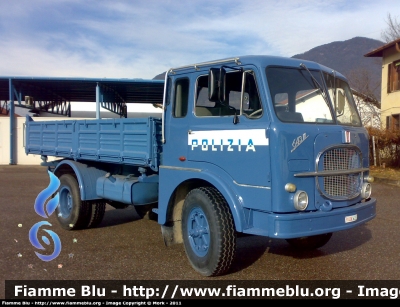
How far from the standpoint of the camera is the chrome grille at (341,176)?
497cm

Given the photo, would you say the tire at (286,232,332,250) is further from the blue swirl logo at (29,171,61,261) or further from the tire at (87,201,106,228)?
the blue swirl logo at (29,171,61,261)

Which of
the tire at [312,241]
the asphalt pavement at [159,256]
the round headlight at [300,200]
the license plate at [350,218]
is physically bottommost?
the asphalt pavement at [159,256]

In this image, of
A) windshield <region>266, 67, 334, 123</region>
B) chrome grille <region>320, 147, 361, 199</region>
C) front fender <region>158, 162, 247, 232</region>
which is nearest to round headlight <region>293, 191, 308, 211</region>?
chrome grille <region>320, 147, 361, 199</region>

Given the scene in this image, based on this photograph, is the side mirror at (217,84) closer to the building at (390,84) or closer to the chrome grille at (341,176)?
the chrome grille at (341,176)

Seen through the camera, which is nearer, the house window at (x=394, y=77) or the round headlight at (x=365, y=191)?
the round headlight at (x=365, y=191)

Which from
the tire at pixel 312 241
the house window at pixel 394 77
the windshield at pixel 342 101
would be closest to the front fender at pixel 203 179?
the windshield at pixel 342 101

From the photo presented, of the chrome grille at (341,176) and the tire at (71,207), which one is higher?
the chrome grille at (341,176)

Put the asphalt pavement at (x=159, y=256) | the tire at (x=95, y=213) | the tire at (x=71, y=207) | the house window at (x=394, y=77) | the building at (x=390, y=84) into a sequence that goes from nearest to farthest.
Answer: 1. the asphalt pavement at (x=159, y=256)
2. the tire at (x=71, y=207)
3. the tire at (x=95, y=213)
4. the building at (x=390, y=84)
5. the house window at (x=394, y=77)

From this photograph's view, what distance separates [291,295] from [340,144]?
169 cm

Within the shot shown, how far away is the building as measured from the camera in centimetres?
2030

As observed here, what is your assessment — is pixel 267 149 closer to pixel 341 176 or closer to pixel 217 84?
pixel 217 84

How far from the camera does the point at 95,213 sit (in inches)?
302

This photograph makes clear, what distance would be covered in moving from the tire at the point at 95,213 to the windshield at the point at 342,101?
4.16 m

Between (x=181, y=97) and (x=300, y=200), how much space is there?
6.87 ft
